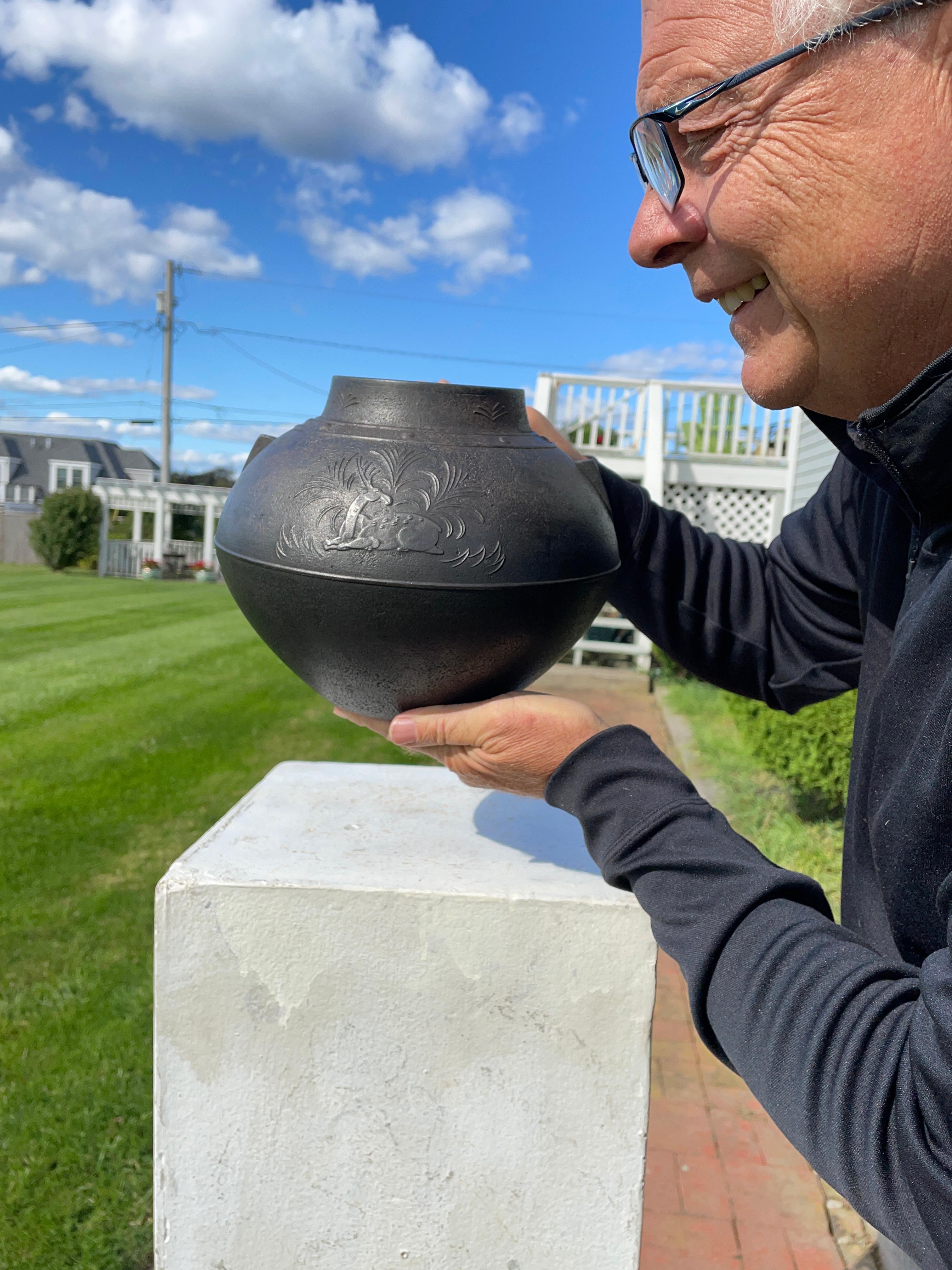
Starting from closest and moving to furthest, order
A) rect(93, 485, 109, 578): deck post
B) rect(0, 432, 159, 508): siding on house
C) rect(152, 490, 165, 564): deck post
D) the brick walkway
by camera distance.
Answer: the brick walkway < rect(93, 485, 109, 578): deck post < rect(152, 490, 165, 564): deck post < rect(0, 432, 159, 508): siding on house

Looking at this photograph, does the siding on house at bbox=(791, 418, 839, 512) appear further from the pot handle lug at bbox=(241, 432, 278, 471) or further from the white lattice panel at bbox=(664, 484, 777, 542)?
the pot handle lug at bbox=(241, 432, 278, 471)

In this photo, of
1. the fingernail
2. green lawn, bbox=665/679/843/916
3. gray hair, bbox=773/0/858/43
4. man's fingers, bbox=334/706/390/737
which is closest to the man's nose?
gray hair, bbox=773/0/858/43

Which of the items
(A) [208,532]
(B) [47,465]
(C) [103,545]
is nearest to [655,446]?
(C) [103,545]

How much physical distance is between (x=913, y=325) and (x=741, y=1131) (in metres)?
2.86

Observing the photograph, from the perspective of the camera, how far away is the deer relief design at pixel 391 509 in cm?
161

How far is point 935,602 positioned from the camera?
3.89 feet

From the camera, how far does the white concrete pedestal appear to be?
1801mm

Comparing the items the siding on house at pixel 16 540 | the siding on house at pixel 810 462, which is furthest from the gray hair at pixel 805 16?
the siding on house at pixel 16 540

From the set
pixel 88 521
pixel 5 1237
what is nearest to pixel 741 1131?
pixel 5 1237

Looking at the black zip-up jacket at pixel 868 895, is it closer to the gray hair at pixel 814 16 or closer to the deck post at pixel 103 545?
the gray hair at pixel 814 16

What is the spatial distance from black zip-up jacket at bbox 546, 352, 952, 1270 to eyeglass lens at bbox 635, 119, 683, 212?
15.4 inches

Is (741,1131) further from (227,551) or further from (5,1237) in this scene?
(227,551)

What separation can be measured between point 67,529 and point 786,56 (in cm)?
2610

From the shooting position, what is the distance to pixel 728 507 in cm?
1045
